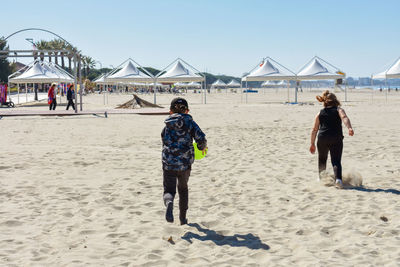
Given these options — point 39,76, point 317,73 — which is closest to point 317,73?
point 317,73

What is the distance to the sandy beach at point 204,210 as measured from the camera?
3.75 metres

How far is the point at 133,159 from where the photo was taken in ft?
28.3

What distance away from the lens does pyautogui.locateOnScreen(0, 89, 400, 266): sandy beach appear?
3748 millimetres

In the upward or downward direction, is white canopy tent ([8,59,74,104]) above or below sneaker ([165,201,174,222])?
above

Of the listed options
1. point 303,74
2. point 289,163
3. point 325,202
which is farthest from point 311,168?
point 303,74

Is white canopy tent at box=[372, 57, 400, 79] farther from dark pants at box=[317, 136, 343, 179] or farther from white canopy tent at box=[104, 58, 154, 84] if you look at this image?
dark pants at box=[317, 136, 343, 179]

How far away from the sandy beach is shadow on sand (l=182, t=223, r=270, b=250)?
0.01 meters

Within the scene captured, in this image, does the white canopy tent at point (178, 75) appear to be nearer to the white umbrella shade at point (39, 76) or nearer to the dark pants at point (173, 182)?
the white umbrella shade at point (39, 76)

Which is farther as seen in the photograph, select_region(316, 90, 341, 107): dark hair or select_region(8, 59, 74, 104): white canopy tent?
select_region(8, 59, 74, 104): white canopy tent

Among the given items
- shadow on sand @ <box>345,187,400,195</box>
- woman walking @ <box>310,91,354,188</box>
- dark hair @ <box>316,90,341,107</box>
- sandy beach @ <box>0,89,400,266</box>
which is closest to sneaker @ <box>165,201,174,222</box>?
sandy beach @ <box>0,89,400,266</box>

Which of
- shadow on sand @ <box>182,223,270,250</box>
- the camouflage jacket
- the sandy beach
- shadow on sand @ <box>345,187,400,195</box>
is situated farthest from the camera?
shadow on sand @ <box>345,187,400,195</box>

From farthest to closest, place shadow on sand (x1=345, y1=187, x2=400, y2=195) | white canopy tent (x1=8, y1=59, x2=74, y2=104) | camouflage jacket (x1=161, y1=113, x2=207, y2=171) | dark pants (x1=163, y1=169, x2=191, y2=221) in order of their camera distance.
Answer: white canopy tent (x1=8, y1=59, x2=74, y2=104) → shadow on sand (x1=345, y1=187, x2=400, y2=195) → dark pants (x1=163, y1=169, x2=191, y2=221) → camouflage jacket (x1=161, y1=113, x2=207, y2=171)

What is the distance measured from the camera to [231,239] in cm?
418

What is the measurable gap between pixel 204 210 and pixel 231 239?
104 centimetres
